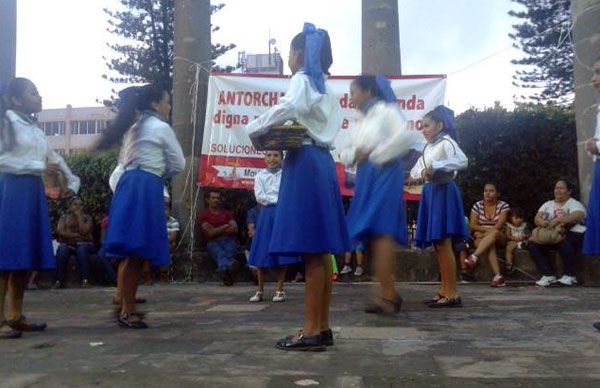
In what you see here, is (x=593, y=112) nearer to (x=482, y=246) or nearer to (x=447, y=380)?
(x=482, y=246)

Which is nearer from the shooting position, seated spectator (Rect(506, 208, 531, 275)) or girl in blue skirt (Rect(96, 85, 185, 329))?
girl in blue skirt (Rect(96, 85, 185, 329))

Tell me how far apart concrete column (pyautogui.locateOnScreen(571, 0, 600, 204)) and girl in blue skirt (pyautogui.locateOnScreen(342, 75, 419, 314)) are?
4.20 meters

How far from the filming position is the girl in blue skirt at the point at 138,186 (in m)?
4.87

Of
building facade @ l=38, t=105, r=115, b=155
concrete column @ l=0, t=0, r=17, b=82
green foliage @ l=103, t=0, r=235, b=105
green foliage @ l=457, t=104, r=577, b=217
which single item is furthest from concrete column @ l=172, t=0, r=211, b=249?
building facade @ l=38, t=105, r=115, b=155

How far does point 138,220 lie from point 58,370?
5.38 ft

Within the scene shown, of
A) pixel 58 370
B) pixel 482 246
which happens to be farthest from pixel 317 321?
pixel 482 246

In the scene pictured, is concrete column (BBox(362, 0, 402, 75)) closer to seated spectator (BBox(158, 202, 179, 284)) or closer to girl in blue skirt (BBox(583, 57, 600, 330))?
seated spectator (BBox(158, 202, 179, 284))

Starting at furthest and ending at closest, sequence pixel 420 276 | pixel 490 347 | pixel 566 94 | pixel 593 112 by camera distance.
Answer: pixel 566 94, pixel 420 276, pixel 593 112, pixel 490 347

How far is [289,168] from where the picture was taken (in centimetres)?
402

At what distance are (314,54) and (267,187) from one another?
313 centimetres

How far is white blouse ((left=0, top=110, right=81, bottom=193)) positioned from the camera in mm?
4797

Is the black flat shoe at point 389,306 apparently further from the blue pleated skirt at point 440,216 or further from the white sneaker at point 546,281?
the white sneaker at point 546,281

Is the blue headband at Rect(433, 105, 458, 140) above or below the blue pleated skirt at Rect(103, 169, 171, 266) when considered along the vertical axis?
above

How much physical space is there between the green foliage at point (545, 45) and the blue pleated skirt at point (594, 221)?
2186 centimetres
